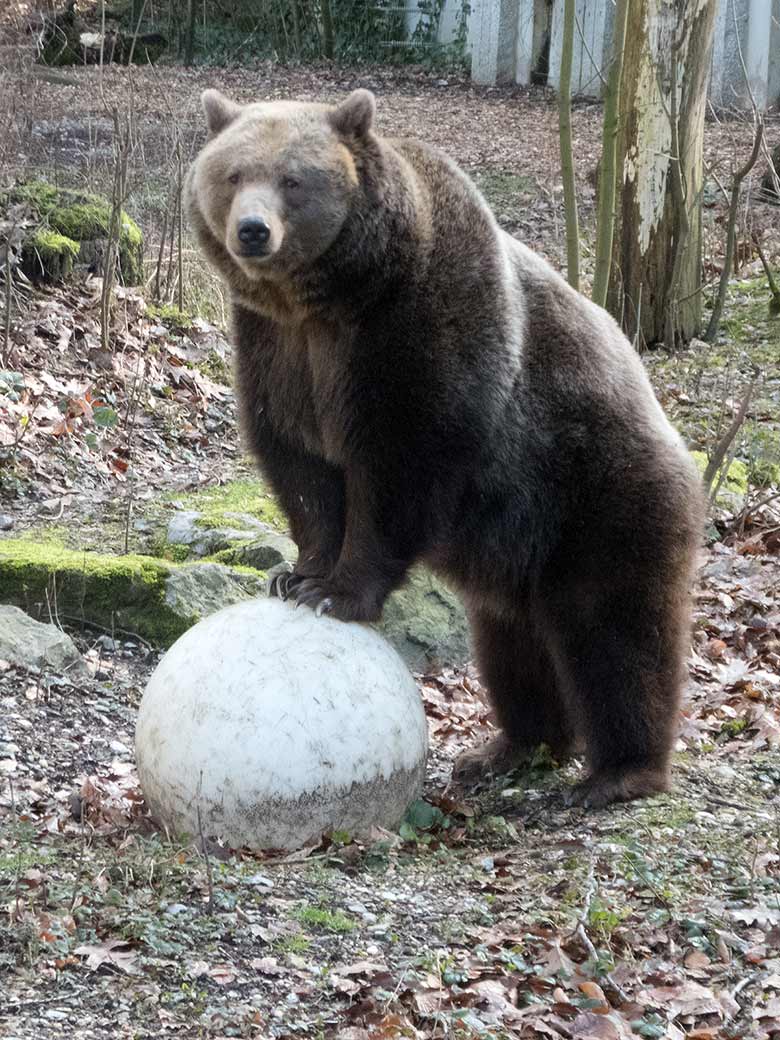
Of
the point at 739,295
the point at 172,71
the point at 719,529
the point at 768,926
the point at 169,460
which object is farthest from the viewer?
the point at 172,71

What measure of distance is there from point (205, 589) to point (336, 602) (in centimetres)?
218

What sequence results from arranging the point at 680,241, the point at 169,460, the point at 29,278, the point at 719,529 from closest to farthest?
the point at 719,529 < the point at 169,460 < the point at 29,278 < the point at 680,241

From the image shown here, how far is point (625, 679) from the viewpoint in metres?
5.89

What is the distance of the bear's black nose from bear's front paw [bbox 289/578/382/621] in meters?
1.28

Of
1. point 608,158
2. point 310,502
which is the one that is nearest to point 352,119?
point 310,502

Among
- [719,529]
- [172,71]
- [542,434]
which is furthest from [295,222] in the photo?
[172,71]

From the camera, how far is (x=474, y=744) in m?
7.05

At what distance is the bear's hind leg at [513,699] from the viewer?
6395 mm

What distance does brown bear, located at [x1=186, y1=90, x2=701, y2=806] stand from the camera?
5312mm

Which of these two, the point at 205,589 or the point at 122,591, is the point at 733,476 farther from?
the point at 122,591

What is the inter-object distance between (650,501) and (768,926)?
1.93 meters

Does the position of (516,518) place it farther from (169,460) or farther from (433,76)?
(433,76)

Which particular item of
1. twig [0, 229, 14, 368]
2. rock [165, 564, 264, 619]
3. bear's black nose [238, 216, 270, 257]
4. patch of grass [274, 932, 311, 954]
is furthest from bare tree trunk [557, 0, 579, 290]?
patch of grass [274, 932, 311, 954]

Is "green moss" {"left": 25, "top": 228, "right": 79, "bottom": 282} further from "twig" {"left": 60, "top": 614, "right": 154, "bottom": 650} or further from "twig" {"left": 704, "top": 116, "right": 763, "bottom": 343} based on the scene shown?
"twig" {"left": 704, "top": 116, "right": 763, "bottom": 343}
